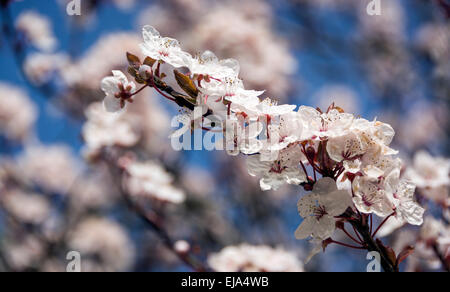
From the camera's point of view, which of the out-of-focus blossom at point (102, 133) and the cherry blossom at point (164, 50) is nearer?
the cherry blossom at point (164, 50)

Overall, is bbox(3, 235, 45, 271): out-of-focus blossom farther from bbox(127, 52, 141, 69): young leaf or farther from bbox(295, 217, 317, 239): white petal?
bbox(295, 217, 317, 239): white petal

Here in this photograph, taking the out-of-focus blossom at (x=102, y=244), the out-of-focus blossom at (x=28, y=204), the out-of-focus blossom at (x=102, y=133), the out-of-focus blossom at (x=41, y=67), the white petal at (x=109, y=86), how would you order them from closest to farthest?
1. the white petal at (x=109, y=86)
2. the out-of-focus blossom at (x=102, y=133)
3. the out-of-focus blossom at (x=41, y=67)
4. the out-of-focus blossom at (x=28, y=204)
5. the out-of-focus blossom at (x=102, y=244)

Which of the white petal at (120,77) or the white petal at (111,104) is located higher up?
the white petal at (120,77)

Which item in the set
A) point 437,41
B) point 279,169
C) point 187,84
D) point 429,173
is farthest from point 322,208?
point 437,41

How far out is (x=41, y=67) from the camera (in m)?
2.65

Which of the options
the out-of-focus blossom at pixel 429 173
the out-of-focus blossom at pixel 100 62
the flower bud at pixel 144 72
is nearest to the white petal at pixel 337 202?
the flower bud at pixel 144 72

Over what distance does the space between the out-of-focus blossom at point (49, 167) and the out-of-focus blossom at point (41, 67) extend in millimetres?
1371

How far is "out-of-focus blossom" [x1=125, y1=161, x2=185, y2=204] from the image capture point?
1.73 m

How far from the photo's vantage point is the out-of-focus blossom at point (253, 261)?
1.30m

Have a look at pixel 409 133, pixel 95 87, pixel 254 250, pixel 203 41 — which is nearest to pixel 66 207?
pixel 95 87

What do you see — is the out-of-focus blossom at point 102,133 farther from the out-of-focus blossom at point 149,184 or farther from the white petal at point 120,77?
the white petal at point 120,77

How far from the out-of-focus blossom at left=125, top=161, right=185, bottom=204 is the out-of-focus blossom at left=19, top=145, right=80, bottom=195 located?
7.07ft

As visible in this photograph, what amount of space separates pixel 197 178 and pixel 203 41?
254 centimetres
